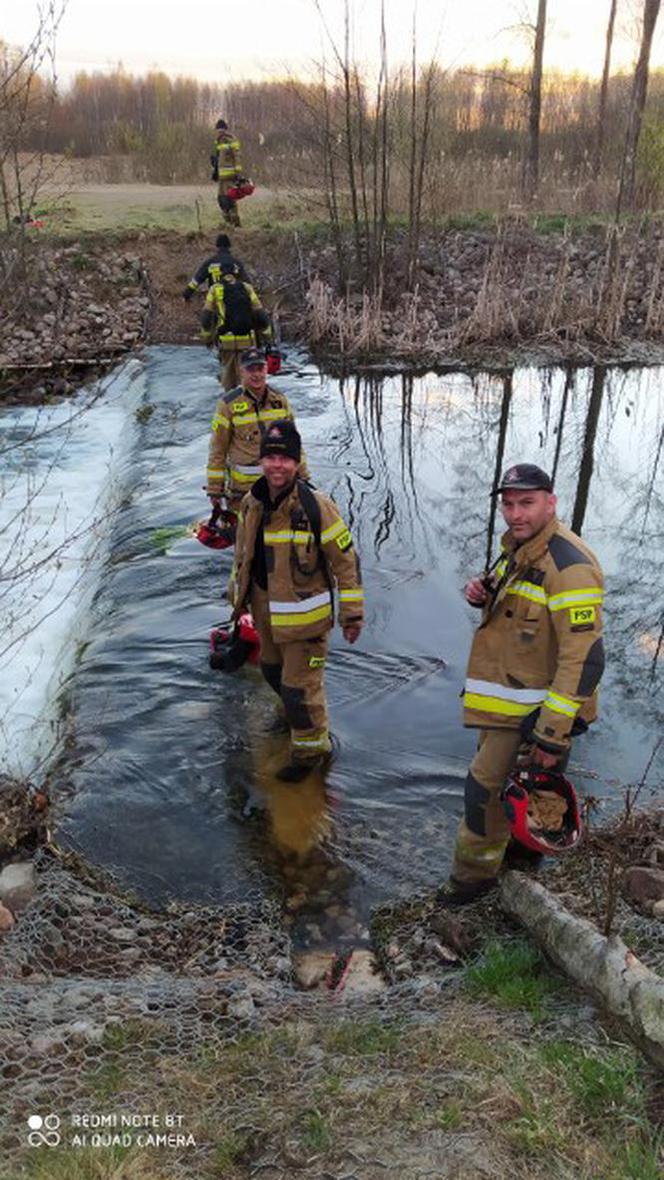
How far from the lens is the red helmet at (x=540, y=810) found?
3973 mm

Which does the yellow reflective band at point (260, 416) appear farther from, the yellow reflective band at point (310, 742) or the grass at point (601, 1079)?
the grass at point (601, 1079)

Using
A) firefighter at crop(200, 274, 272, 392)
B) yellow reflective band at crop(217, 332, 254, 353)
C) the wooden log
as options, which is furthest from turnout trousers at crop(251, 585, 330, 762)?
yellow reflective band at crop(217, 332, 254, 353)

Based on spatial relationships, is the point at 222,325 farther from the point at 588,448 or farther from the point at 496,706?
the point at 496,706

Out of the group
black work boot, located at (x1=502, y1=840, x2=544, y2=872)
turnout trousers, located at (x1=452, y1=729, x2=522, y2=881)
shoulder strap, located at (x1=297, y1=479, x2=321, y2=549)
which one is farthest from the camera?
shoulder strap, located at (x1=297, y1=479, x2=321, y2=549)

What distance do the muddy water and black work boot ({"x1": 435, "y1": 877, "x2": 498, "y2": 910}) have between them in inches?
15.5

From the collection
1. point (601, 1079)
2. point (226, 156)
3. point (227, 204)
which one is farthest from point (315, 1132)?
point (227, 204)

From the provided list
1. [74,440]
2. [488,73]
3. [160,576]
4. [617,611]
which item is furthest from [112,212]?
[617,611]

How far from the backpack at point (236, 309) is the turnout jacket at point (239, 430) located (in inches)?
171

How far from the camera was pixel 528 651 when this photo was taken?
4059 mm

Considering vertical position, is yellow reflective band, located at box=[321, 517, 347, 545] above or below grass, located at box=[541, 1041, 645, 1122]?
above

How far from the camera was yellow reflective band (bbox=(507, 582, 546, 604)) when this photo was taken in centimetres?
393

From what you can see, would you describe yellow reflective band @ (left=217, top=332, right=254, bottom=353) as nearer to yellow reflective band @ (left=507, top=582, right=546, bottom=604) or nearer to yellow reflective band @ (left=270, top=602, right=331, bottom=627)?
yellow reflective band @ (left=270, top=602, right=331, bottom=627)

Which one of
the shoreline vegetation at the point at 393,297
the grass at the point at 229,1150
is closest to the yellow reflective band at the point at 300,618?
the grass at the point at 229,1150

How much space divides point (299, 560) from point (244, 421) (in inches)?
96.1
